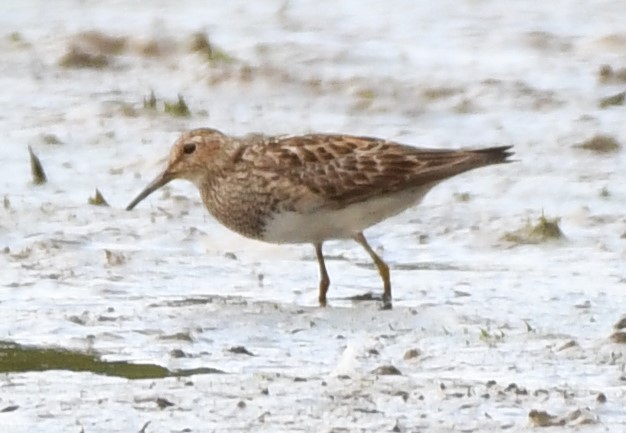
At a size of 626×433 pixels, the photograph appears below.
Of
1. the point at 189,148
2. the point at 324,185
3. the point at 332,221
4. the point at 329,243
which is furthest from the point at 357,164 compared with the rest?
the point at 329,243

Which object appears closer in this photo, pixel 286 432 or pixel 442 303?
pixel 286 432

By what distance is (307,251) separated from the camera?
32.2 ft

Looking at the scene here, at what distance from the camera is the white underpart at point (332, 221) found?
8.84 meters

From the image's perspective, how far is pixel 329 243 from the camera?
1010 centimetres

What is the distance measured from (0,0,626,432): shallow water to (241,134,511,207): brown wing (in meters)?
0.48

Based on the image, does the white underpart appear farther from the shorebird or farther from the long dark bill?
the long dark bill

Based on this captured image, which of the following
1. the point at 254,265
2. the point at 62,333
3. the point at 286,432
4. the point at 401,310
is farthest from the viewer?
the point at 254,265

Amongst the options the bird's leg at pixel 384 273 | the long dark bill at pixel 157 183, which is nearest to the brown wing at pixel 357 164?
the bird's leg at pixel 384 273

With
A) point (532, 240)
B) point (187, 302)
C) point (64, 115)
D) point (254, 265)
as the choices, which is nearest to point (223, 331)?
point (187, 302)

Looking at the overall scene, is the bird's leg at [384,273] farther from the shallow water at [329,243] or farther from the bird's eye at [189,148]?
the bird's eye at [189,148]

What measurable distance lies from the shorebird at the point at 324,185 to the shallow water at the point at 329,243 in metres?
0.28

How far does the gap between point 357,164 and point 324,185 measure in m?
0.21

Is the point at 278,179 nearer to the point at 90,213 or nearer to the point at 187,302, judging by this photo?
the point at 187,302

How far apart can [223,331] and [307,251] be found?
178cm
